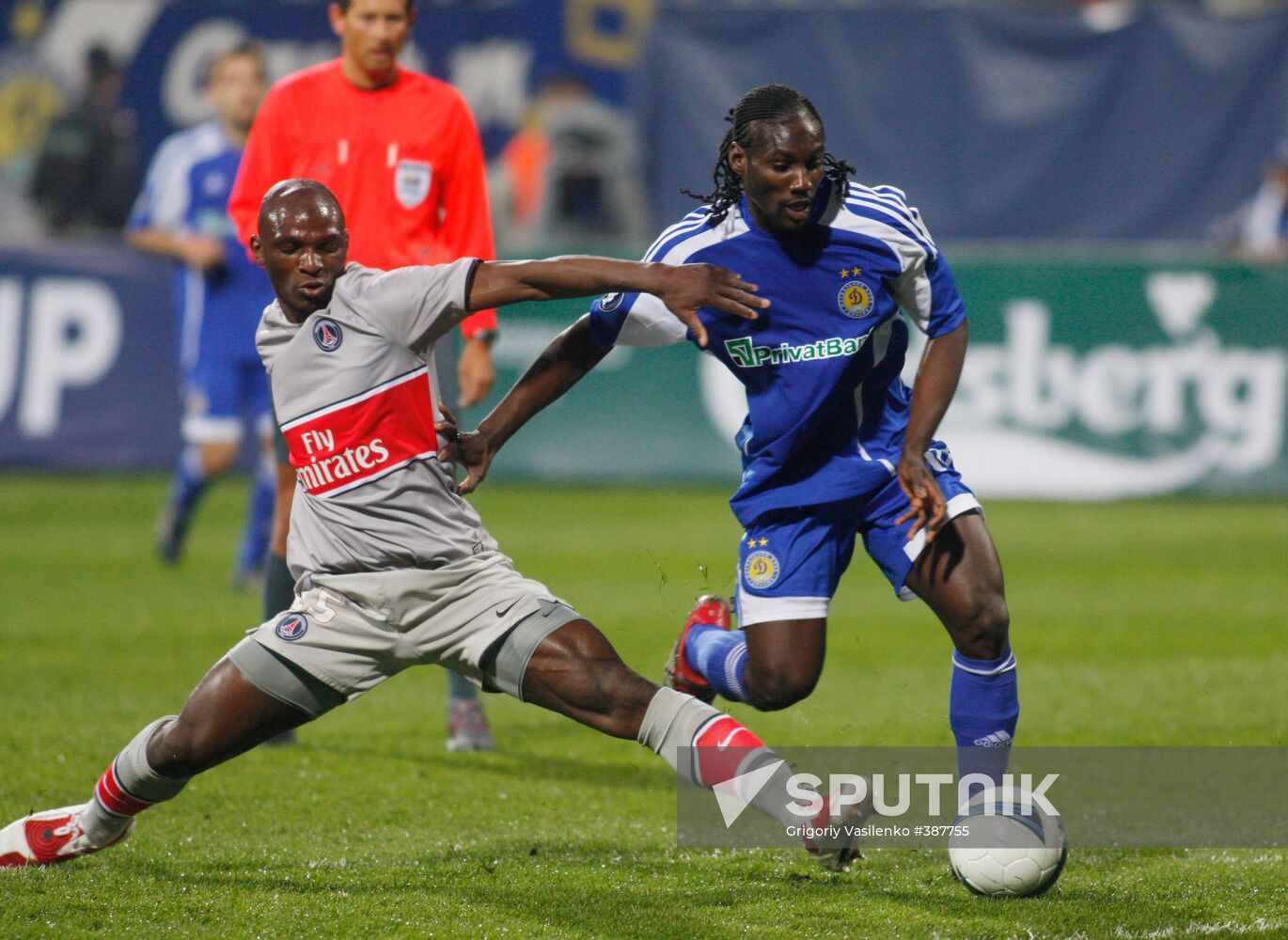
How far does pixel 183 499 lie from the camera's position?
34.5 feet

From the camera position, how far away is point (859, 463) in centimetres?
493

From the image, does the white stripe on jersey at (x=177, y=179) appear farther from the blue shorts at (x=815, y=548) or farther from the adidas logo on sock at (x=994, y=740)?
the adidas logo on sock at (x=994, y=740)

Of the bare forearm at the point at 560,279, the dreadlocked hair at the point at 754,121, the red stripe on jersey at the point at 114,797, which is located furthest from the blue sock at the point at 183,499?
the bare forearm at the point at 560,279

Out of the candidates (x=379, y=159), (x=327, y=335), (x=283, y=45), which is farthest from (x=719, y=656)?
(x=283, y=45)

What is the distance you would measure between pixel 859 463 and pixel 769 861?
116cm

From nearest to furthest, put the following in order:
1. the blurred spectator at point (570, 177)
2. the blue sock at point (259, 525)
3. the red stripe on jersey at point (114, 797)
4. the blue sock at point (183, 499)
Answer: the red stripe on jersey at point (114, 797), the blue sock at point (259, 525), the blue sock at point (183, 499), the blurred spectator at point (570, 177)

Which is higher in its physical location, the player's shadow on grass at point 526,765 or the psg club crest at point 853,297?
the psg club crest at point 853,297

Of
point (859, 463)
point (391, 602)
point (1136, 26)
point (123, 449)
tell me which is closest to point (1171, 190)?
point (1136, 26)

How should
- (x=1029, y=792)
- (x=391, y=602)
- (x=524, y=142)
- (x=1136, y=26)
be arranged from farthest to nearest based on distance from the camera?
(x=524, y=142) < (x=1136, y=26) < (x=1029, y=792) < (x=391, y=602)

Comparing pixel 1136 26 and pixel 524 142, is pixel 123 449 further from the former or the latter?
pixel 1136 26

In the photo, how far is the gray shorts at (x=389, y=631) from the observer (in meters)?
4.38

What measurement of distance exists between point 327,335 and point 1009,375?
9531mm

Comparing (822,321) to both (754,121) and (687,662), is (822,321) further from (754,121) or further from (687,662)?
(687,662)

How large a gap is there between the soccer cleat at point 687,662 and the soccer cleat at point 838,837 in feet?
2.97
